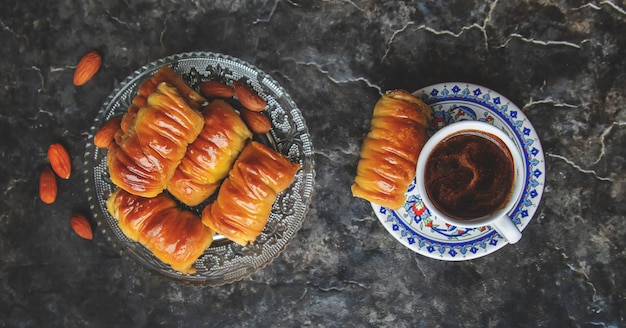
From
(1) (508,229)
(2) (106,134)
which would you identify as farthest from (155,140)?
(1) (508,229)

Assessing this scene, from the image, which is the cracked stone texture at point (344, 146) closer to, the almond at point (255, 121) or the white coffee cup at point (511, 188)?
the almond at point (255, 121)

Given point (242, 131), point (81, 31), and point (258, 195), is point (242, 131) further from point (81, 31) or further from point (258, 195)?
point (81, 31)

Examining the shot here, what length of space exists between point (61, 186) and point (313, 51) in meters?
1.04

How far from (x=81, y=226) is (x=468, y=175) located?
1357mm

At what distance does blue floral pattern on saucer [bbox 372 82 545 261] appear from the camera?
1771mm

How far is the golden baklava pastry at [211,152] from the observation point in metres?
1.75

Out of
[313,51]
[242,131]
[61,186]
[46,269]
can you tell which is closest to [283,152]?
[242,131]

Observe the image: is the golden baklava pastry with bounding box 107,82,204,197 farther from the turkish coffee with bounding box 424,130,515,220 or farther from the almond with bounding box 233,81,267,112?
the turkish coffee with bounding box 424,130,515,220

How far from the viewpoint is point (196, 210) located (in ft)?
6.31

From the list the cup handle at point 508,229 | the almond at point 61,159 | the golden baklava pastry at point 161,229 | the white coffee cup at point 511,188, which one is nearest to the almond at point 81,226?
the almond at point 61,159

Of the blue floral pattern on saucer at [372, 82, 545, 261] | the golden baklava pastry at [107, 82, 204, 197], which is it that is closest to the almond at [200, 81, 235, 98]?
the golden baklava pastry at [107, 82, 204, 197]

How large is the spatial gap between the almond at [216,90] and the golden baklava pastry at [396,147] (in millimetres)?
491

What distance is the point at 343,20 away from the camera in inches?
78.5

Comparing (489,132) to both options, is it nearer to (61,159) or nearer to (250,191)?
(250,191)
